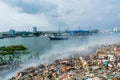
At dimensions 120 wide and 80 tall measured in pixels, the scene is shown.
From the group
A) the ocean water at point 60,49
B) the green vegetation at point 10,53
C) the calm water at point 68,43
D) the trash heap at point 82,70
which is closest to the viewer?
the trash heap at point 82,70

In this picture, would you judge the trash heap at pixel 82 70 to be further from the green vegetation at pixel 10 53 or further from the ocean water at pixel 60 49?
the green vegetation at pixel 10 53

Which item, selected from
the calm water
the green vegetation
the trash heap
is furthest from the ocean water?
the trash heap

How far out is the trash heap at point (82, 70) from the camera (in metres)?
13.9

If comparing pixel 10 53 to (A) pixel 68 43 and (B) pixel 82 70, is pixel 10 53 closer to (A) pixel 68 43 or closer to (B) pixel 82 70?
(B) pixel 82 70

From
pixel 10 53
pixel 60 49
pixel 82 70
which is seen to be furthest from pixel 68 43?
pixel 82 70

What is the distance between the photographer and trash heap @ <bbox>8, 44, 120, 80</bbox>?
1393 centimetres

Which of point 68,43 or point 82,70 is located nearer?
point 82,70

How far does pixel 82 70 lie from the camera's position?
1526cm

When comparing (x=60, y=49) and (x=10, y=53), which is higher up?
(x=10, y=53)

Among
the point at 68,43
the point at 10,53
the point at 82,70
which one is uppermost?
the point at 82,70

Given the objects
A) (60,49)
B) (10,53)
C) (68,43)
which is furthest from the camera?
(68,43)

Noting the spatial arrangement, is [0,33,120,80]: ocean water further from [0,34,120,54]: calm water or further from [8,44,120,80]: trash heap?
[8,44,120,80]: trash heap

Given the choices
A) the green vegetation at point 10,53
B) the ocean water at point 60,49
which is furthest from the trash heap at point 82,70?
the green vegetation at point 10,53

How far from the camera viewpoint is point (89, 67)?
15.4 meters
